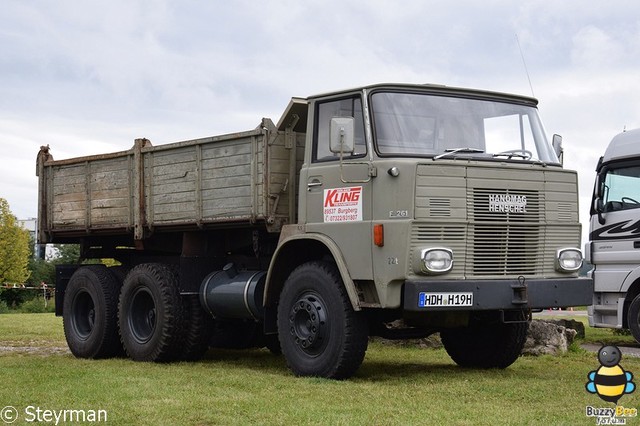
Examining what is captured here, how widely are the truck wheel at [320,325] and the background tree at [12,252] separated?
50810 millimetres

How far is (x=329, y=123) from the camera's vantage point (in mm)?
11102

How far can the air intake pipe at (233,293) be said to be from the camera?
12.2 meters

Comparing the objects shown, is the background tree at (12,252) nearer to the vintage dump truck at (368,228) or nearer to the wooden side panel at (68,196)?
the wooden side panel at (68,196)

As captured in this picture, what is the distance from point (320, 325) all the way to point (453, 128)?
2.50 meters

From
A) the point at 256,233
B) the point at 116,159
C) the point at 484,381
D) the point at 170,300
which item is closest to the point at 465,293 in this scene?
the point at 484,381

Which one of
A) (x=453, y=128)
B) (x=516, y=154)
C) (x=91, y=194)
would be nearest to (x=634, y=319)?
(x=516, y=154)

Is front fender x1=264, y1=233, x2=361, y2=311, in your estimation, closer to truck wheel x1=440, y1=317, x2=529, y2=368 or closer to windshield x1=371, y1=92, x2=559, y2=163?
windshield x1=371, y1=92, x2=559, y2=163

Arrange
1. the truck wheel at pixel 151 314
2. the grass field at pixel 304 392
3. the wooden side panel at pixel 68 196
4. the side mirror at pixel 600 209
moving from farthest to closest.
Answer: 1. the side mirror at pixel 600 209
2. the wooden side panel at pixel 68 196
3. the truck wheel at pixel 151 314
4. the grass field at pixel 304 392

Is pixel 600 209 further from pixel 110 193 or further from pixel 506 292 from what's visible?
pixel 110 193

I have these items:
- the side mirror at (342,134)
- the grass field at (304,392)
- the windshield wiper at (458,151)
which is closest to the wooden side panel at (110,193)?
the grass field at (304,392)

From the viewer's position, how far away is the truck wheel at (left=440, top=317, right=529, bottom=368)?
11914mm

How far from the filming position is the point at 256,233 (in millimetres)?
12531

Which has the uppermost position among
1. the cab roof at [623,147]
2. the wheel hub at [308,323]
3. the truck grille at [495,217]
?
the cab roof at [623,147]

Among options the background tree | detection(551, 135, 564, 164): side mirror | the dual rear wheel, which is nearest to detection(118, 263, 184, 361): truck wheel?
the dual rear wheel
